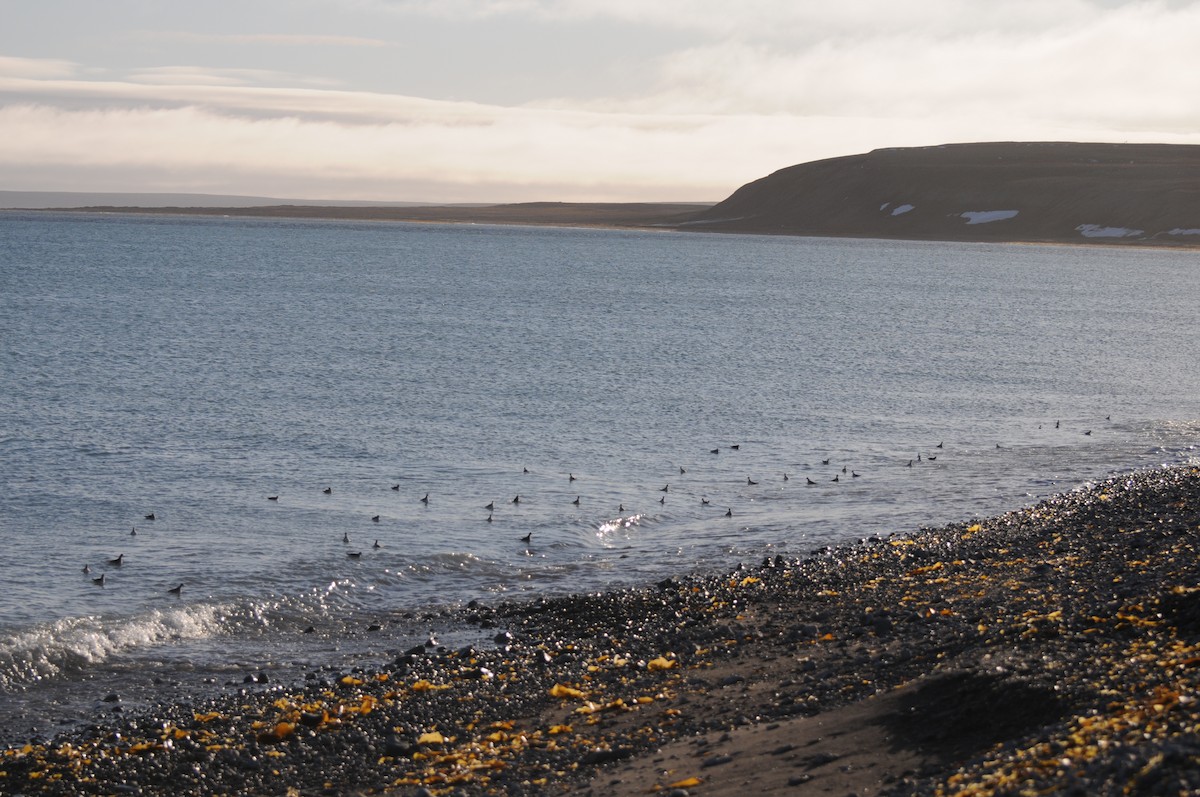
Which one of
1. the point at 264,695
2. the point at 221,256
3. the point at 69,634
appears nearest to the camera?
the point at 264,695

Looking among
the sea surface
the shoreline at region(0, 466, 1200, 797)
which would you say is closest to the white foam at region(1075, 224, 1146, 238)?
the sea surface

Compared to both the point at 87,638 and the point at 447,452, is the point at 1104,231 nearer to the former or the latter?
the point at 447,452

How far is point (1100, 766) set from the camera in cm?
879

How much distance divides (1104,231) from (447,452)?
581ft

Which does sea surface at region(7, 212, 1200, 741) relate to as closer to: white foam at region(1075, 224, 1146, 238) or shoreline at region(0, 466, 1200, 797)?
shoreline at region(0, 466, 1200, 797)

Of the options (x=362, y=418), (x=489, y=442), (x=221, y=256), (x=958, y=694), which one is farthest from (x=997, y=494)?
(x=221, y=256)

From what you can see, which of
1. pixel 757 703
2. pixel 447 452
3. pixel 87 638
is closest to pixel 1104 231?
pixel 447 452

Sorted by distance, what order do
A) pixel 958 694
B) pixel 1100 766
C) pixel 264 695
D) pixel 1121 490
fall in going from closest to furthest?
1. pixel 1100 766
2. pixel 958 694
3. pixel 264 695
4. pixel 1121 490

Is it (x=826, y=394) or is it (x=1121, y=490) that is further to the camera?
(x=826, y=394)

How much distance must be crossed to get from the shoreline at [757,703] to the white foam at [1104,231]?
181862 millimetres

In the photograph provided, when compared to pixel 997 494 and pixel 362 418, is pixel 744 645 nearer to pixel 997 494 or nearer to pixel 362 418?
pixel 997 494

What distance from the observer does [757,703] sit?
13281 millimetres

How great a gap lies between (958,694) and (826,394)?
33.1m

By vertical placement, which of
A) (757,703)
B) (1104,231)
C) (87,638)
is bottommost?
(87,638)
